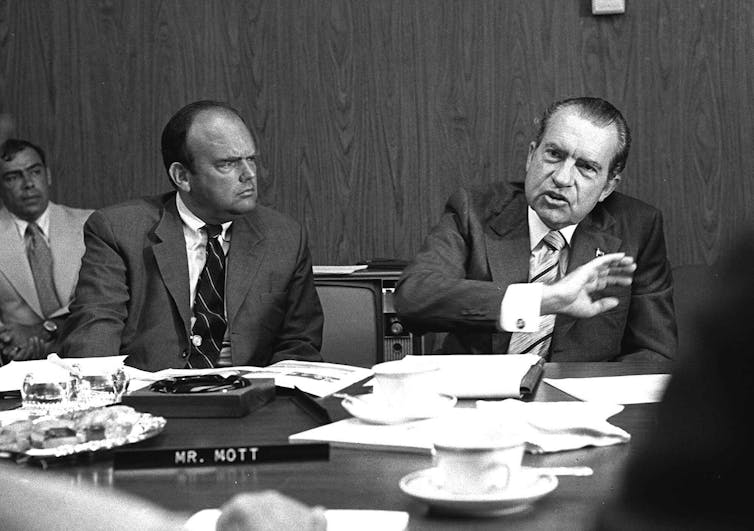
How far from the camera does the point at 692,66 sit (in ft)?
14.9

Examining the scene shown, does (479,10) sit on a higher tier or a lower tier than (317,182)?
higher

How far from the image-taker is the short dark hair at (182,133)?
3.35 m

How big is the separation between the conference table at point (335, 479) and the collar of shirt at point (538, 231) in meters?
1.31

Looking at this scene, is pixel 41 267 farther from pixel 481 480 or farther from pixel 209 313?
pixel 481 480

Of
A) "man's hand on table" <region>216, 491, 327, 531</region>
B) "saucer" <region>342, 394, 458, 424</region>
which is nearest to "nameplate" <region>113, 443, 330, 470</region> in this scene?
"saucer" <region>342, 394, 458, 424</region>

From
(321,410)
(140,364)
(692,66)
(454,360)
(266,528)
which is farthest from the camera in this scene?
(692,66)

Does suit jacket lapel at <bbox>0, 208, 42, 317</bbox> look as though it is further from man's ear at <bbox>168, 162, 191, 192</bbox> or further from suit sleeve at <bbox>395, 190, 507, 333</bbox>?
suit sleeve at <bbox>395, 190, 507, 333</bbox>

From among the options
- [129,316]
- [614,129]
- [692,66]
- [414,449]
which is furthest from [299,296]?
[692,66]

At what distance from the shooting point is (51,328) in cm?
423

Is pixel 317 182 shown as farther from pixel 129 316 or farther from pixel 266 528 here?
pixel 266 528

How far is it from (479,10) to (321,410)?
317 centimetres

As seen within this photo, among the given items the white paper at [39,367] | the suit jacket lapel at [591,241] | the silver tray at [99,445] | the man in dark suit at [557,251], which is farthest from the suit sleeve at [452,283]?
the silver tray at [99,445]

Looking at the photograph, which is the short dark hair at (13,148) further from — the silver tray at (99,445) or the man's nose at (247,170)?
the silver tray at (99,445)

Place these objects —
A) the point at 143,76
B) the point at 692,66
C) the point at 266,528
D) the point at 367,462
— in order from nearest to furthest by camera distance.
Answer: the point at 266,528 → the point at 367,462 → the point at 692,66 → the point at 143,76
